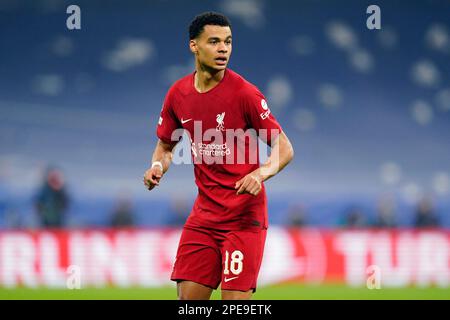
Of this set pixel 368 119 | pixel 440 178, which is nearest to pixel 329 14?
pixel 368 119

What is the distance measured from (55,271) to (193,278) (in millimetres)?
6646

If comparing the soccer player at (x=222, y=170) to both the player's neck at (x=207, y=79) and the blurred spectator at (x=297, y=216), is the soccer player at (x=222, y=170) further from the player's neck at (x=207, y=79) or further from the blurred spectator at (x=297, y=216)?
the blurred spectator at (x=297, y=216)

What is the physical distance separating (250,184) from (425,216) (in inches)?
378

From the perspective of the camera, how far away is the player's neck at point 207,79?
19.6 feet

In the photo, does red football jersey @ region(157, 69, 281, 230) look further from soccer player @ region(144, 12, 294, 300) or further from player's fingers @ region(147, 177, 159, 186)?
player's fingers @ region(147, 177, 159, 186)

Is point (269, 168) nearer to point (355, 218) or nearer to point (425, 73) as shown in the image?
point (355, 218)

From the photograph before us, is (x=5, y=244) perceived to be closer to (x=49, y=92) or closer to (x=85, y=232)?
(x=85, y=232)

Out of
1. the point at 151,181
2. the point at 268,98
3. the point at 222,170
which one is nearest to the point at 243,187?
the point at 222,170

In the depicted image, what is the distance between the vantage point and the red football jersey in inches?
230

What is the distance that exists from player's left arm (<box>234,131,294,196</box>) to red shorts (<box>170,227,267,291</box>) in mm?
381

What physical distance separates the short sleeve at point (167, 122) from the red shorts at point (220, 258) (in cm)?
78

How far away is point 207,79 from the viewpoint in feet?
19.7

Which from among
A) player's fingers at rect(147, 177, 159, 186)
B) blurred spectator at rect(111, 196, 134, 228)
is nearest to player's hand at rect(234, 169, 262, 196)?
player's fingers at rect(147, 177, 159, 186)

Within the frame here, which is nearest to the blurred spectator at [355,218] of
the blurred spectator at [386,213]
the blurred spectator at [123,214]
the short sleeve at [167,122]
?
the blurred spectator at [386,213]
